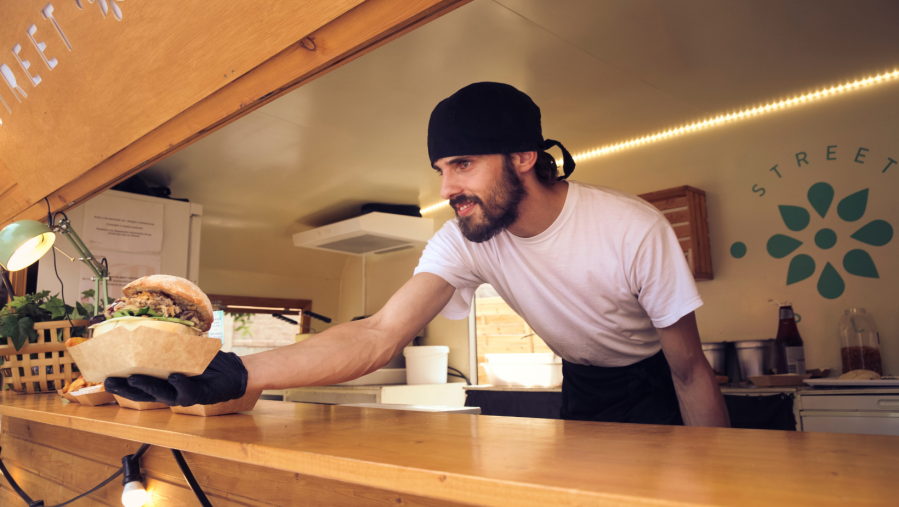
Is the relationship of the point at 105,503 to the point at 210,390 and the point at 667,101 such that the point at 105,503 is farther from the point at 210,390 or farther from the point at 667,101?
the point at 667,101

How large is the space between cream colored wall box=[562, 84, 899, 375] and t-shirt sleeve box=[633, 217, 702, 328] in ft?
6.82

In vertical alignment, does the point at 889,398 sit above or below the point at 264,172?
below

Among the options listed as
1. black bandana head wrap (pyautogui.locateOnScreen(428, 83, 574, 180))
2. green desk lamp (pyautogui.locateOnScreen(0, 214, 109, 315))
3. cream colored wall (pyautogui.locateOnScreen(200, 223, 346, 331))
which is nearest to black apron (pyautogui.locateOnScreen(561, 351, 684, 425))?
black bandana head wrap (pyautogui.locateOnScreen(428, 83, 574, 180))

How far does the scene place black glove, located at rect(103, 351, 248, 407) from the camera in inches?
29.7

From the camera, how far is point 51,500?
1753 mm

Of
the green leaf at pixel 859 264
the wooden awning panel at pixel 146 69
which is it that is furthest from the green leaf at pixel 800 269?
the wooden awning panel at pixel 146 69

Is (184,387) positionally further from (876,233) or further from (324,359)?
(876,233)

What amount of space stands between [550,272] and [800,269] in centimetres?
218

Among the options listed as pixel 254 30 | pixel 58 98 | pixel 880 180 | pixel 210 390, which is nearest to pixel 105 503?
pixel 210 390

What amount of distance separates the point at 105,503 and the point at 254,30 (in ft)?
3.97

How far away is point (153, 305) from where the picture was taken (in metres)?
1.14

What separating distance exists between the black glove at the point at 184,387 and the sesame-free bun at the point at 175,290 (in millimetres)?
360

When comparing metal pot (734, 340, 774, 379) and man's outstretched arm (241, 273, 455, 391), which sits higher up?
man's outstretched arm (241, 273, 455, 391)

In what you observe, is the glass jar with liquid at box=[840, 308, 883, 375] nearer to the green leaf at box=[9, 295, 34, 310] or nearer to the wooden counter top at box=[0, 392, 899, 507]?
the wooden counter top at box=[0, 392, 899, 507]
